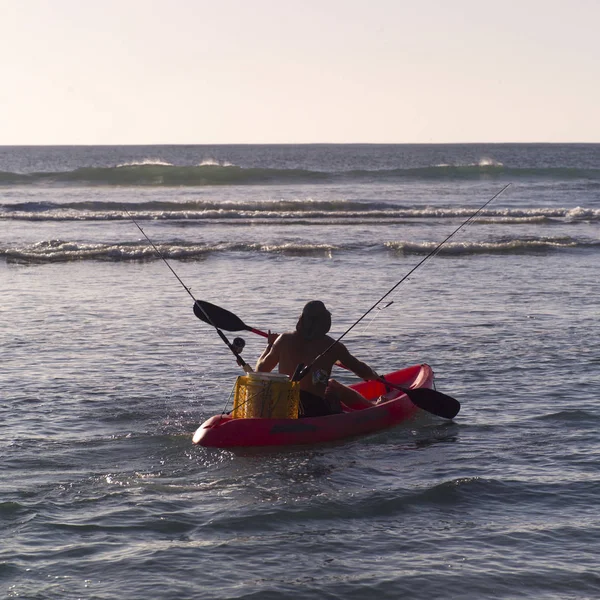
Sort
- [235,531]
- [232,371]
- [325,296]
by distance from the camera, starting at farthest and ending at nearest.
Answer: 1. [325,296]
2. [232,371]
3. [235,531]

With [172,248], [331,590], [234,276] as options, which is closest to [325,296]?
[234,276]

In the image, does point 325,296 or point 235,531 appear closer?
point 235,531

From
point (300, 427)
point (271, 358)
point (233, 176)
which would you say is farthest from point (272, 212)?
point (300, 427)

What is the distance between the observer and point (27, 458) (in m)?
7.43

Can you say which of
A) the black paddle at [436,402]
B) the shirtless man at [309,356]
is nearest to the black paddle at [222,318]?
the shirtless man at [309,356]

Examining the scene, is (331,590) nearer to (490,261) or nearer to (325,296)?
(325,296)

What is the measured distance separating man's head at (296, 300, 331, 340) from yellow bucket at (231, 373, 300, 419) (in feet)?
1.39

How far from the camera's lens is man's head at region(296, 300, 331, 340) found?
26.8ft

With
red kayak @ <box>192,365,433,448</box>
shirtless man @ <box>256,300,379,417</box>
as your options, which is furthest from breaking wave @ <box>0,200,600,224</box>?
shirtless man @ <box>256,300,379,417</box>

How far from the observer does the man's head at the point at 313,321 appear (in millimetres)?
8180

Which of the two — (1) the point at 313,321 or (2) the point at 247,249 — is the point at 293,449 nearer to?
(1) the point at 313,321

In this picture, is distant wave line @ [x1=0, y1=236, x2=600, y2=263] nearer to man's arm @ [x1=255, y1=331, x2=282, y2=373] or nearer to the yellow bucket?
man's arm @ [x1=255, y1=331, x2=282, y2=373]

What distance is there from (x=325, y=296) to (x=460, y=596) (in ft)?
35.1

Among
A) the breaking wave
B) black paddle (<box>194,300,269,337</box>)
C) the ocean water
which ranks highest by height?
the breaking wave
